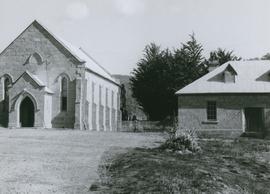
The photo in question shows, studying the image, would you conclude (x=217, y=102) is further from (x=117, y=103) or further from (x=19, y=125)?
(x=117, y=103)

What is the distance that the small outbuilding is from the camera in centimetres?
3412

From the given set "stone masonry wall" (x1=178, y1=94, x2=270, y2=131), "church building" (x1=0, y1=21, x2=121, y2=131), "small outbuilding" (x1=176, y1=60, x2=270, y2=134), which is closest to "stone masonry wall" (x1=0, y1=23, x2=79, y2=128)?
"church building" (x1=0, y1=21, x2=121, y2=131)

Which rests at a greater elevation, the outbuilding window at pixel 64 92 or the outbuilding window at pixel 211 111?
the outbuilding window at pixel 64 92

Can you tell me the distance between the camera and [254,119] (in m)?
34.5

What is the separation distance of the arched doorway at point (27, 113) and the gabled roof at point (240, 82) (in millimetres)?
16233

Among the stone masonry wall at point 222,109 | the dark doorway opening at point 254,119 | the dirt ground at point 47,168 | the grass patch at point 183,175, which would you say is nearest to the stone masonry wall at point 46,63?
the stone masonry wall at point 222,109

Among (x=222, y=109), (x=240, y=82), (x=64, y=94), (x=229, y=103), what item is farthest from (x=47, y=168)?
(x=64, y=94)

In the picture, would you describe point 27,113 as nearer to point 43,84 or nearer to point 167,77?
point 43,84

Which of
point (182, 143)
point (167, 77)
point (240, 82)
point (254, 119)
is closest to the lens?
point (182, 143)

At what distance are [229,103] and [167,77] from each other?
1702cm

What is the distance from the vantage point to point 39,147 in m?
20.4

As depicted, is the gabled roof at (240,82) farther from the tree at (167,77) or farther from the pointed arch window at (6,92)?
the pointed arch window at (6,92)

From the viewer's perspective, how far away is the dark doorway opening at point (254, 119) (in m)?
34.3

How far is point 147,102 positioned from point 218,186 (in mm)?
42745
